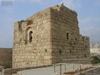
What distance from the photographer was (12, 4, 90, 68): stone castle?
896 cm

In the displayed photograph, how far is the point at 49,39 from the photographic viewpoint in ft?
29.1

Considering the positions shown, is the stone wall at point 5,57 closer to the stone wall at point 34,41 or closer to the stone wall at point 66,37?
the stone wall at point 34,41

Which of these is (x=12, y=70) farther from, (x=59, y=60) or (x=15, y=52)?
(x=15, y=52)

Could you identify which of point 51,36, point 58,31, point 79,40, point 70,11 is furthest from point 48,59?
point 70,11

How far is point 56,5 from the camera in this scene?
10328 millimetres

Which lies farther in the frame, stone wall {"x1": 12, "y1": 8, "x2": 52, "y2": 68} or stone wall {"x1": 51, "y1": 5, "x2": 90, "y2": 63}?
stone wall {"x1": 51, "y1": 5, "x2": 90, "y2": 63}

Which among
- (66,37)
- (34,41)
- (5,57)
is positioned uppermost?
(66,37)

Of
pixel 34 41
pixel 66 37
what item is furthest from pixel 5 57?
pixel 66 37

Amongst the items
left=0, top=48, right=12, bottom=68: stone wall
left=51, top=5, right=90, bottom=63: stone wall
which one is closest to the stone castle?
left=51, top=5, right=90, bottom=63: stone wall

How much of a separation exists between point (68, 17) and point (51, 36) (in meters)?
3.31

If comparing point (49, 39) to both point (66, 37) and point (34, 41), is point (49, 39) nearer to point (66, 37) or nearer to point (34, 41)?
point (34, 41)

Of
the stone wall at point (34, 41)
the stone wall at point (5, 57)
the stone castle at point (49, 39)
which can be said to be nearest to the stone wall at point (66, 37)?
the stone castle at point (49, 39)

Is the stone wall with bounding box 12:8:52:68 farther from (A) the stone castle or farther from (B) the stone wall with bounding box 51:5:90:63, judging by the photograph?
(B) the stone wall with bounding box 51:5:90:63

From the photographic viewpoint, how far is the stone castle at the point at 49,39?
29.4 ft
